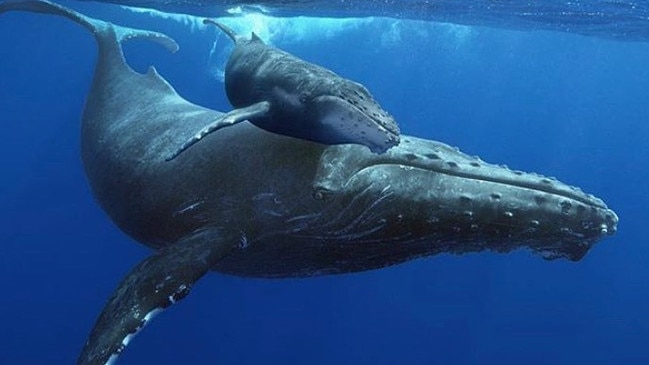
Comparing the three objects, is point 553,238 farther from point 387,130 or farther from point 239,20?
point 239,20

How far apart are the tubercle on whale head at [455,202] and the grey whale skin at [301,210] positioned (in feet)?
0.03

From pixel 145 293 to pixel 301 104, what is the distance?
2246 mm

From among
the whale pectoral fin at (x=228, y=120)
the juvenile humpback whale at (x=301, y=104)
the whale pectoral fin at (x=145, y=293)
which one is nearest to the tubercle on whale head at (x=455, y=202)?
the juvenile humpback whale at (x=301, y=104)

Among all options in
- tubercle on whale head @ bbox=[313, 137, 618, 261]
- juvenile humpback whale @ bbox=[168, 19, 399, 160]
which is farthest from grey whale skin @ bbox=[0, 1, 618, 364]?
juvenile humpback whale @ bbox=[168, 19, 399, 160]

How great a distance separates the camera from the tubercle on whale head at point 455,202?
19.7ft

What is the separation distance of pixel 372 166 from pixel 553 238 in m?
1.86

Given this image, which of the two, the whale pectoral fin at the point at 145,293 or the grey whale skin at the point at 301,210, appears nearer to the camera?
the whale pectoral fin at the point at 145,293

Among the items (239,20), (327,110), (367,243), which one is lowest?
(367,243)

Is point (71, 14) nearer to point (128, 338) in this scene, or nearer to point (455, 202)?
point (128, 338)

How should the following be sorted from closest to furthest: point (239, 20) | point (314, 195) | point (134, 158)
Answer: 1. point (314, 195)
2. point (134, 158)
3. point (239, 20)

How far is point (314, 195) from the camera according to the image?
21.6 ft

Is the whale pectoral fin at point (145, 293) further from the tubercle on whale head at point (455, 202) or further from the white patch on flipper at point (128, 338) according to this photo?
the tubercle on whale head at point (455, 202)

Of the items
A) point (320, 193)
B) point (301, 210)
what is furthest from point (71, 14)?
point (320, 193)

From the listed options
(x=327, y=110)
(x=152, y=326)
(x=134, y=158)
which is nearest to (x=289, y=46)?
(x=152, y=326)
